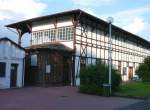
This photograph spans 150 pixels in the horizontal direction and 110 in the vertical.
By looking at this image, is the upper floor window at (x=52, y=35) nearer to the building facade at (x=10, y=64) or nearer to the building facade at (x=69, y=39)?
the building facade at (x=69, y=39)

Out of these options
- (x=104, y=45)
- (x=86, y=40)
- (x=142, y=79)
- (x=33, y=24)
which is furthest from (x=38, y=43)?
(x=142, y=79)

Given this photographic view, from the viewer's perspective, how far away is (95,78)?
75.9 feet

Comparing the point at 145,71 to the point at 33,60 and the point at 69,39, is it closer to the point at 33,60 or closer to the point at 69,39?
the point at 69,39

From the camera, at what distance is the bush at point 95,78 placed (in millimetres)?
23016

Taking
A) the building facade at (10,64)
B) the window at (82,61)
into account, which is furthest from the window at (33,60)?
the window at (82,61)

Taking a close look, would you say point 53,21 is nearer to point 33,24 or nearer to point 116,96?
point 33,24

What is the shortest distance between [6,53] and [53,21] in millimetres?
9359

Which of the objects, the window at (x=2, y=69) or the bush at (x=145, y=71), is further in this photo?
the bush at (x=145, y=71)

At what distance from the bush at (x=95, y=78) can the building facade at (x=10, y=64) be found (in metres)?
6.81

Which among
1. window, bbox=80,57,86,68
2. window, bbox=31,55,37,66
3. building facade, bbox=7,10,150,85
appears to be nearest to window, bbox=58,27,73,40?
building facade, bbox=7,10,150,85

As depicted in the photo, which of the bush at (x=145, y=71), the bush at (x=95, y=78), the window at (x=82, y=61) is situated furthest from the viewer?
the bush at (x=145, y=71)

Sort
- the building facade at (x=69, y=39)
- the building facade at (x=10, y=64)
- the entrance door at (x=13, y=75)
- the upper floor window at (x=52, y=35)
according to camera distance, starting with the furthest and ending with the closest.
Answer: the upper floor window at (x=52, y=35), the building facade at (x=69, y=39), the entrance door at (x=13, y=75), the building facade at (x=10, y=64)

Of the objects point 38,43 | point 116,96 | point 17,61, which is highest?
point 38,43

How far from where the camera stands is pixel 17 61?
27.5 meters
